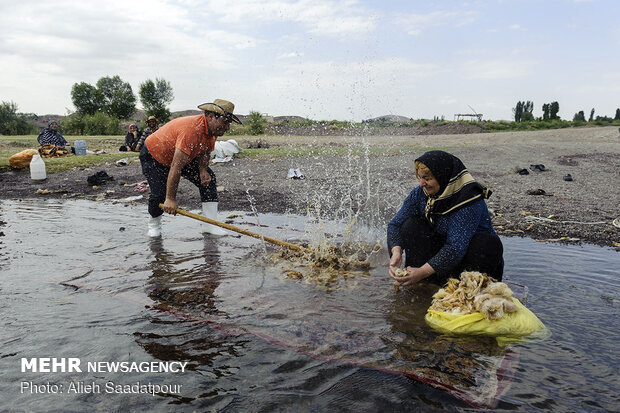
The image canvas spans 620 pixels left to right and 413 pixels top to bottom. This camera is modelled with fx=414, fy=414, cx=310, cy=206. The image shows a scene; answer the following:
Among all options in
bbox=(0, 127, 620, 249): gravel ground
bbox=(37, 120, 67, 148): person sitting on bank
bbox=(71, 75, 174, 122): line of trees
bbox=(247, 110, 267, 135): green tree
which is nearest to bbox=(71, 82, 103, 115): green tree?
bbox=(71, 75, 174, 122): line of trees

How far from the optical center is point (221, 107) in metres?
4.98

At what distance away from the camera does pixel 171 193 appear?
5129 millimetres

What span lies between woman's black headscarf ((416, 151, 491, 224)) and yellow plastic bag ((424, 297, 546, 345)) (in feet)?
2.71

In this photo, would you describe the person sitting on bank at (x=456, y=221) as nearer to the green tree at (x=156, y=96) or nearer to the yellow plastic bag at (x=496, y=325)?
the yellow plastic bag at (x=496, y=325)

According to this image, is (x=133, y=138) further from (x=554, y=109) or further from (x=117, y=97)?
(x=117, y=97)

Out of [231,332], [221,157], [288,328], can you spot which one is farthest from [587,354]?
[221,157]

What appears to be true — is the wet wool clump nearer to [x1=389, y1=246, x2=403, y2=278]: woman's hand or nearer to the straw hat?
[x1=389, y1=246, x2=403, y2=278]: woman's hand

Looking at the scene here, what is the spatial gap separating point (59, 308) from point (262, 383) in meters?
2.05

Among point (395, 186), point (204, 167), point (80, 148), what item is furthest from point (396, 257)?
point (80, 148)

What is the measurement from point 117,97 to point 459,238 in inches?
2844

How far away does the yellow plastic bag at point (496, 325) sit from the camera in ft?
9.49

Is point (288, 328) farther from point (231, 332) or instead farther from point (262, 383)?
point (262, 383)

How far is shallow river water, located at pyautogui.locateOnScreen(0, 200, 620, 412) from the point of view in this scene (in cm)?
232

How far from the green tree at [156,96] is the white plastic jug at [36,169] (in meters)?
51.2
